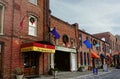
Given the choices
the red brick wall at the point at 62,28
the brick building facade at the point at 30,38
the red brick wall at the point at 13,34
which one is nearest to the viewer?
the red brick wall at the point at 13,34

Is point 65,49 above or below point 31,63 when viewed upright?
above

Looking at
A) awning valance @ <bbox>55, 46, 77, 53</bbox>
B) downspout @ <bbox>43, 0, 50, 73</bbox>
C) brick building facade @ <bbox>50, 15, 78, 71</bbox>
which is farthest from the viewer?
brick building facade @ <bbox>50, 15, 78, 71</bbox>

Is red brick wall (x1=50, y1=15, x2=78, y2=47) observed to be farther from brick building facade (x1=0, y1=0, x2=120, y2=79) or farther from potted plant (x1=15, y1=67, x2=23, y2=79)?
potted plant (x1=15, y1=67, x2=23, y2=79)

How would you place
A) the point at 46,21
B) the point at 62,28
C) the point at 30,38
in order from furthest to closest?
the point at 62,28
the point at 46,21
the point at 30,38

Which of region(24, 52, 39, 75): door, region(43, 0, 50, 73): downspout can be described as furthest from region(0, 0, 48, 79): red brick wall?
region(43, 0, 50, 73): downspout

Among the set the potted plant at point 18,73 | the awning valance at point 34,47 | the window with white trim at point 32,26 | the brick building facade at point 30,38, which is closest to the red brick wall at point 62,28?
the brick building facade at point 30,38

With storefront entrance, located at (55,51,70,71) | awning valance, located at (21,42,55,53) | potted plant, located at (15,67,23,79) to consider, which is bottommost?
potted plant, located at (15,67,23,79)

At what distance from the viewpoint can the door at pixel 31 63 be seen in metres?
22.9

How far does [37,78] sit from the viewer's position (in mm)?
22375

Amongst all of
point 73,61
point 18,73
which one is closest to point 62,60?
point 73,61

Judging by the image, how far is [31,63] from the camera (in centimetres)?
2378

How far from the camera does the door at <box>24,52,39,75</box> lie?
903 inches

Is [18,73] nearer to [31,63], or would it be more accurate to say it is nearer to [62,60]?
[31,63]

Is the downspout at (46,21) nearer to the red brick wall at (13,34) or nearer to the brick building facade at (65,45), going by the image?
the brick building facade at (65,45)
